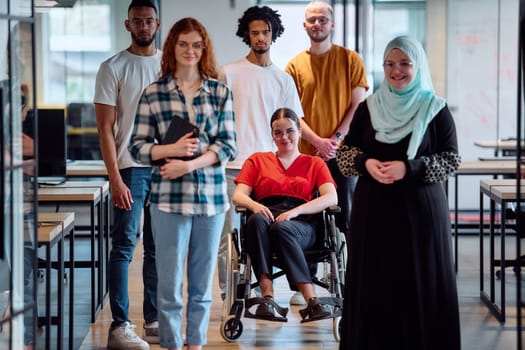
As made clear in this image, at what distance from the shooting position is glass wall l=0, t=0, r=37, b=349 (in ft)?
11.1

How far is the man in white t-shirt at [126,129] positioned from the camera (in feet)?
14.8

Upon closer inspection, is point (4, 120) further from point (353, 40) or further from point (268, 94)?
point (353, 40)

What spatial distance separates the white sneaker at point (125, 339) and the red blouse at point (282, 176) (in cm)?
91

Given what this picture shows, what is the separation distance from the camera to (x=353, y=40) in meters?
8.80

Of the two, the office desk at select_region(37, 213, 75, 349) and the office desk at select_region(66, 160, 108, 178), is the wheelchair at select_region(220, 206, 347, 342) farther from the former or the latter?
the office desk at select_region(66, 160, 108, 178)

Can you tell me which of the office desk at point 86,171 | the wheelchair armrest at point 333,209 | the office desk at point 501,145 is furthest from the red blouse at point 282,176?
the office desk at point 501,145

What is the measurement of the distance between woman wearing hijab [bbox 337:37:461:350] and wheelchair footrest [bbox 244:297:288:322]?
83 centimetres

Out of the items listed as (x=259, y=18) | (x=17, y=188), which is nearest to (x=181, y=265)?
(x=17, y=188)

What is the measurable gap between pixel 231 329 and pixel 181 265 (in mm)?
1082

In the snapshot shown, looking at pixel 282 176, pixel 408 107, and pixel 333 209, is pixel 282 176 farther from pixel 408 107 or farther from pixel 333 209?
pixel 408 107

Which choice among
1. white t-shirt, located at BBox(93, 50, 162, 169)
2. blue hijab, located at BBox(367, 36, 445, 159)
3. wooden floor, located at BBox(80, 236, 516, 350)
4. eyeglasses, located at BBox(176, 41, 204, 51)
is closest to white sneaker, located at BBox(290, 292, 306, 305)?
wooden floor, located at BBox(80, 236, 516, 350)

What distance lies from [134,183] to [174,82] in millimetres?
879

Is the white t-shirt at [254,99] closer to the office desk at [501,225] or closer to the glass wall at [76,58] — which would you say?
the office desk at [501,225]

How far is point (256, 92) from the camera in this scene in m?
5.20
